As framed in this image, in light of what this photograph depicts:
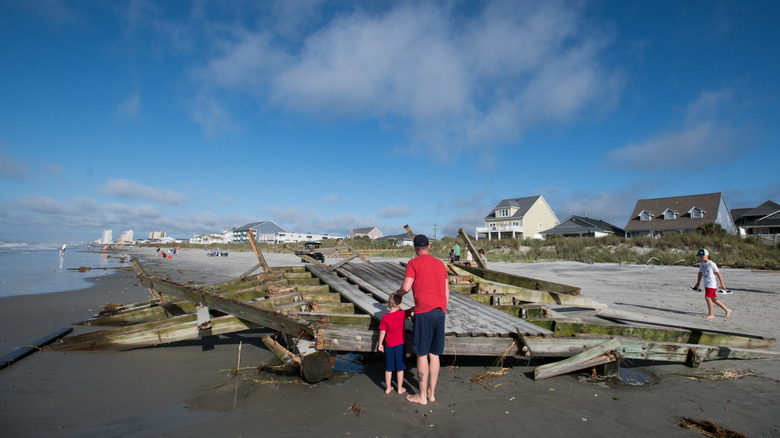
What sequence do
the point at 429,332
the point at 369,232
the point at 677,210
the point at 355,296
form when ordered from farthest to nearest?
the point at 369,232 < the point at 677,210 < the point at 355,296 < the point at 429,332

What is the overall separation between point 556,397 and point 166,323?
6.62 metres

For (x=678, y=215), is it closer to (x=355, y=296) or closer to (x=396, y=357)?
(x=355, y=296)

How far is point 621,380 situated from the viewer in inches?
199

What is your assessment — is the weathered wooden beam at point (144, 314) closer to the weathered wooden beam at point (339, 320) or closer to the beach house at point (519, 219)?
the weathered wooden beam at point (339, 320)

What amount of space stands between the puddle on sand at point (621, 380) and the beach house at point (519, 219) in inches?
2146

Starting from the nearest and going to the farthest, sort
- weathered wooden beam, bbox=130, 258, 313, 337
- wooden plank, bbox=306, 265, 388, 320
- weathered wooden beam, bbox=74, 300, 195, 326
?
weathered wooden beam, bbox=130, 258, 313, 337
wooden plank, bbox=306, 265, 388, 320
weathered wooden beam, bbox=74, 300, 195, 326

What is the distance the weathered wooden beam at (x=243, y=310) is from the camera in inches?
181

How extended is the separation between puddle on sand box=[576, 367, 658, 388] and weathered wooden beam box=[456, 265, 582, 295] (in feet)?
7.09

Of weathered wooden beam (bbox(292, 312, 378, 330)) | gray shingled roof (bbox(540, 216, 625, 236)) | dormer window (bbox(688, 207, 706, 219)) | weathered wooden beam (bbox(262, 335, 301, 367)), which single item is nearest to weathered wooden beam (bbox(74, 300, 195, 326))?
weathered wooden beam (bbox(262, 335, 301, 367))

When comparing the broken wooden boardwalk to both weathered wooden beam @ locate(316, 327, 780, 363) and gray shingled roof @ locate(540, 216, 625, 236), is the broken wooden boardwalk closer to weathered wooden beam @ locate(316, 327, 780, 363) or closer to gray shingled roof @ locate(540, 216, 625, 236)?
weathered wooden beam @ locate(316, 327, 780, 363)

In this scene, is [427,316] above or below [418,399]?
above

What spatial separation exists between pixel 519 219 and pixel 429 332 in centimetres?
5853

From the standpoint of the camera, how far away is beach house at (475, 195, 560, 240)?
5850cm

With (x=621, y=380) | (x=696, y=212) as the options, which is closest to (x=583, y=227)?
(x=696, y=212)
